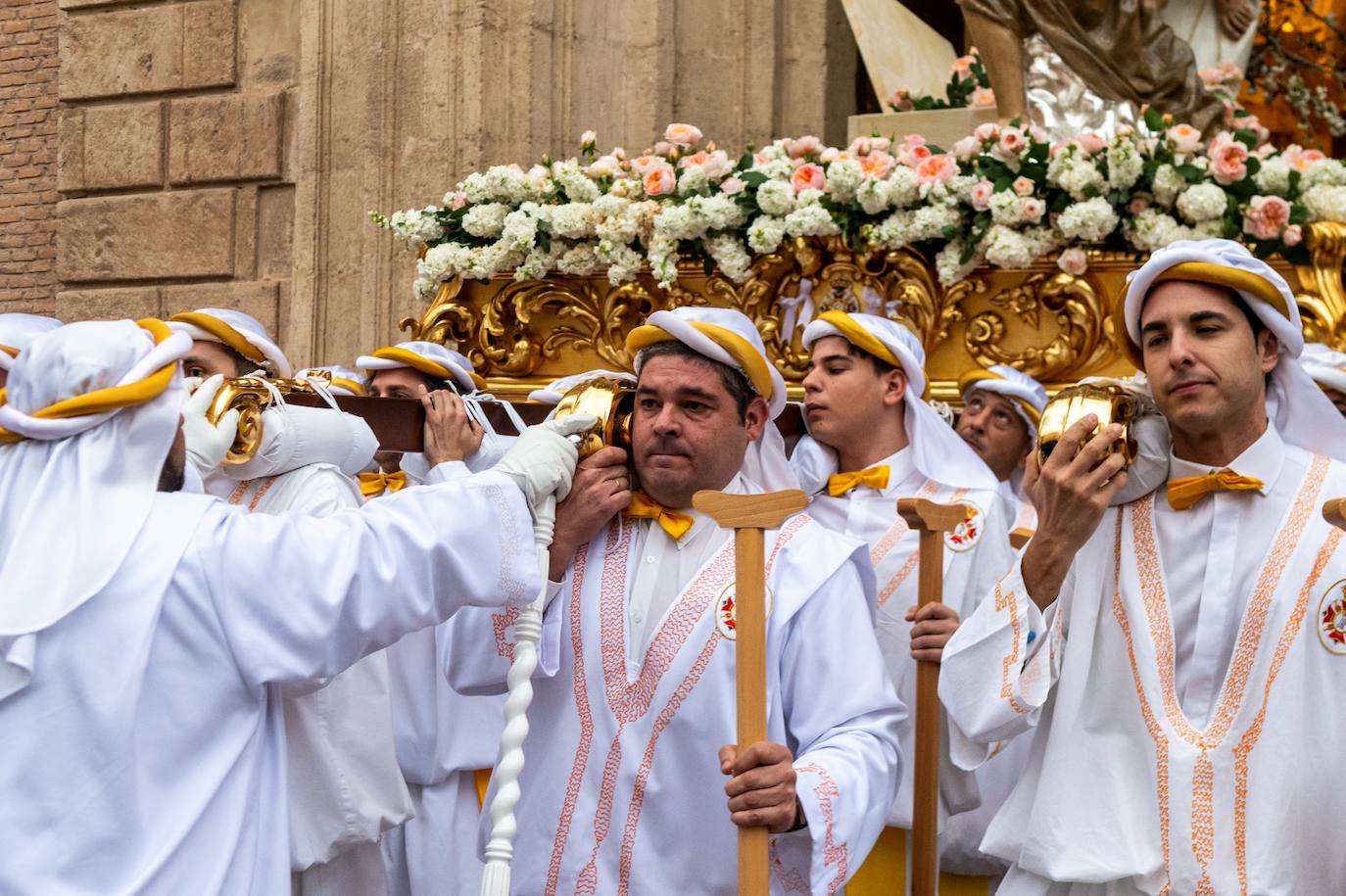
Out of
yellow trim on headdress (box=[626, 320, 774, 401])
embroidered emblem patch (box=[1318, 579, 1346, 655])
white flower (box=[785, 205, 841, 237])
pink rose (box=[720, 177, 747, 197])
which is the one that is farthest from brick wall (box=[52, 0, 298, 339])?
embroidered emblem patch (box=[1318, 579, 1346, 655])

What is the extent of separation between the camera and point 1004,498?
18.4ft

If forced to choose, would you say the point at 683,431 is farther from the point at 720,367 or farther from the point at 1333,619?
the point at 1333,619

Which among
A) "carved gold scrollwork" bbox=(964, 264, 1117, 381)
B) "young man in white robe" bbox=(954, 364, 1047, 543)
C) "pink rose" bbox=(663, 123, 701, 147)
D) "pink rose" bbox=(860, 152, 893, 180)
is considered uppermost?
"pink rose" bbox=(663, 123, 701, 147)

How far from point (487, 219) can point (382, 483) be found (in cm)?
153

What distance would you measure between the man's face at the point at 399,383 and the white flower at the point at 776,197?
133 centimetres

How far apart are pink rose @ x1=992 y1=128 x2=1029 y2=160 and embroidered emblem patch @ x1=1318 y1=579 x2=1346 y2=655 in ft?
9.52

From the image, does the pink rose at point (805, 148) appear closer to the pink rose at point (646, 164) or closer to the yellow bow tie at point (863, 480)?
the pink rose at point (646, 164)

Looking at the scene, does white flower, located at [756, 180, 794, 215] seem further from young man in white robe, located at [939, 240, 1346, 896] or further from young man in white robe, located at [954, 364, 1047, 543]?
young man in white robe, located at [939, 240, 1346, 896]

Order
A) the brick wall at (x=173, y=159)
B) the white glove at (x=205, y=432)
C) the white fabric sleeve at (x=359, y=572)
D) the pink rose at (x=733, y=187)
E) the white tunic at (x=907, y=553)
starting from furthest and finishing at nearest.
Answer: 1. the brick wall at (x=173, y=159)
2. the pink rose at (x=733, y=187)
3. the white tunic at (x=907, y=553)
4. the white glove at (x=205, y=432)
5. the white fabric sleeve at (x=359, y=572)

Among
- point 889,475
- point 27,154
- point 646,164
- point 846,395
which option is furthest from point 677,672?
point 27,154

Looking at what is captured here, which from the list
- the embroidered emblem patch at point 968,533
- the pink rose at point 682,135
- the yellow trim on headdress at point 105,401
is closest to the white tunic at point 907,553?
the embroidered emblem patch at point 968,533

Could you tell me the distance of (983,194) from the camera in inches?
231

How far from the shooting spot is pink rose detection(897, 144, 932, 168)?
6.09 metres

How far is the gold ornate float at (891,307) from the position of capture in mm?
5938
